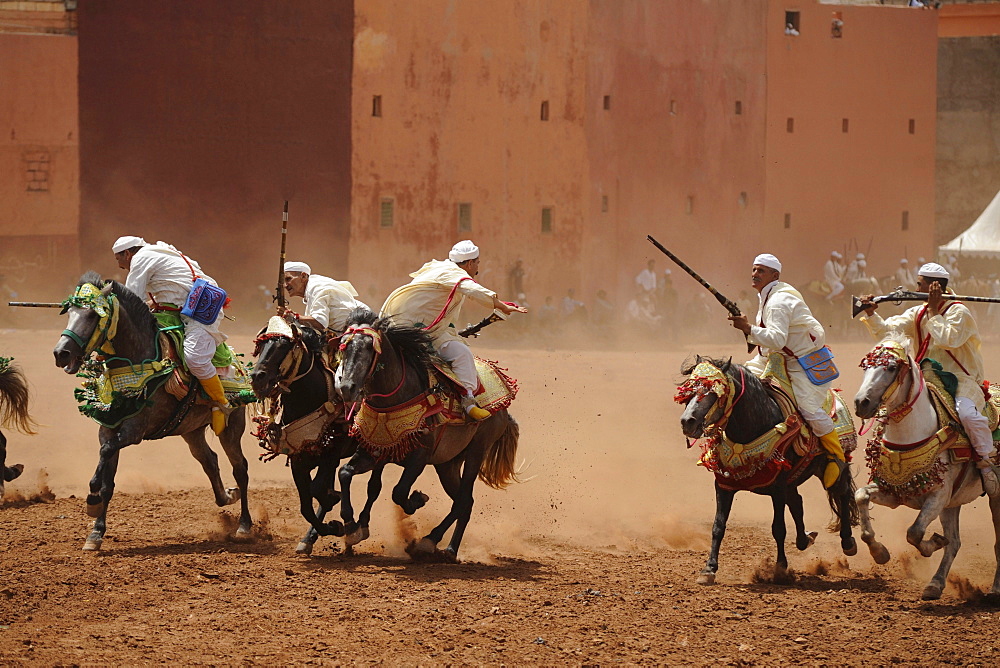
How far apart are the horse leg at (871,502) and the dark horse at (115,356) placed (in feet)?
17.0

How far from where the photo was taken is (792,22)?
35844 millimetres

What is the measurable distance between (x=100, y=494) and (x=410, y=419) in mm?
2620

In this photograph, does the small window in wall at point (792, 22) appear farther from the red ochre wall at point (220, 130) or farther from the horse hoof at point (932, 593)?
the horse hoof at point (932, 593)

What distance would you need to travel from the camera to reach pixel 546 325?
28.6 metres

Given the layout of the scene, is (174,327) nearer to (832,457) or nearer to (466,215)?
(832,457)

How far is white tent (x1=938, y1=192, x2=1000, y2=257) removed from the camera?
98.2 feet

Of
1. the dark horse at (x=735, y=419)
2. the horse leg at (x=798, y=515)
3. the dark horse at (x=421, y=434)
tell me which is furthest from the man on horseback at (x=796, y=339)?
the dark horse at (x=421, y=434)

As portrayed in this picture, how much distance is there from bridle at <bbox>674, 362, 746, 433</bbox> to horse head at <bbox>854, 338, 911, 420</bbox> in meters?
0.88

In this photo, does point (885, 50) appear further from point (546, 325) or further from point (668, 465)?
point (668, 465)

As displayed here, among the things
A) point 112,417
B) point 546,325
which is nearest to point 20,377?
point 112,417

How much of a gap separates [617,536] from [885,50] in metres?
28.5

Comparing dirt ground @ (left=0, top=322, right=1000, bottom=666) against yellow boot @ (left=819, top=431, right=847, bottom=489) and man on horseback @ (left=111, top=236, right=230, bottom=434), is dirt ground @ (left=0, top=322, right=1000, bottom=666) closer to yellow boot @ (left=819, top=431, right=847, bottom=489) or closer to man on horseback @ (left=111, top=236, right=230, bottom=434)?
yellow boot @ (left=819, top=431, right=847, bottom=489)

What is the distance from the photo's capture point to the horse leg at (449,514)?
32.7ft

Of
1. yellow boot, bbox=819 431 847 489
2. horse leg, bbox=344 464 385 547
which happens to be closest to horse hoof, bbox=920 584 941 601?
yellow boot, bbox=819 431 847 489
